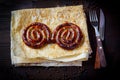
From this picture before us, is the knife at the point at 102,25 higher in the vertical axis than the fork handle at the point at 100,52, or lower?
higher

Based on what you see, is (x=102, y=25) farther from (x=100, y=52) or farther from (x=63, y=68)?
(x=63, y=68)

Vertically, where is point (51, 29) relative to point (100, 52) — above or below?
above

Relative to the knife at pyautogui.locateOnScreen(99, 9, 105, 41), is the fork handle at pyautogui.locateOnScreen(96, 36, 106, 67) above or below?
below

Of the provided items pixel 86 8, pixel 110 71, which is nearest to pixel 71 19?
pixel 86 8

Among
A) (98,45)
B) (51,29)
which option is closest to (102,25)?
(98,45)

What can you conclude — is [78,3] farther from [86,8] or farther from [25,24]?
[25,24]
